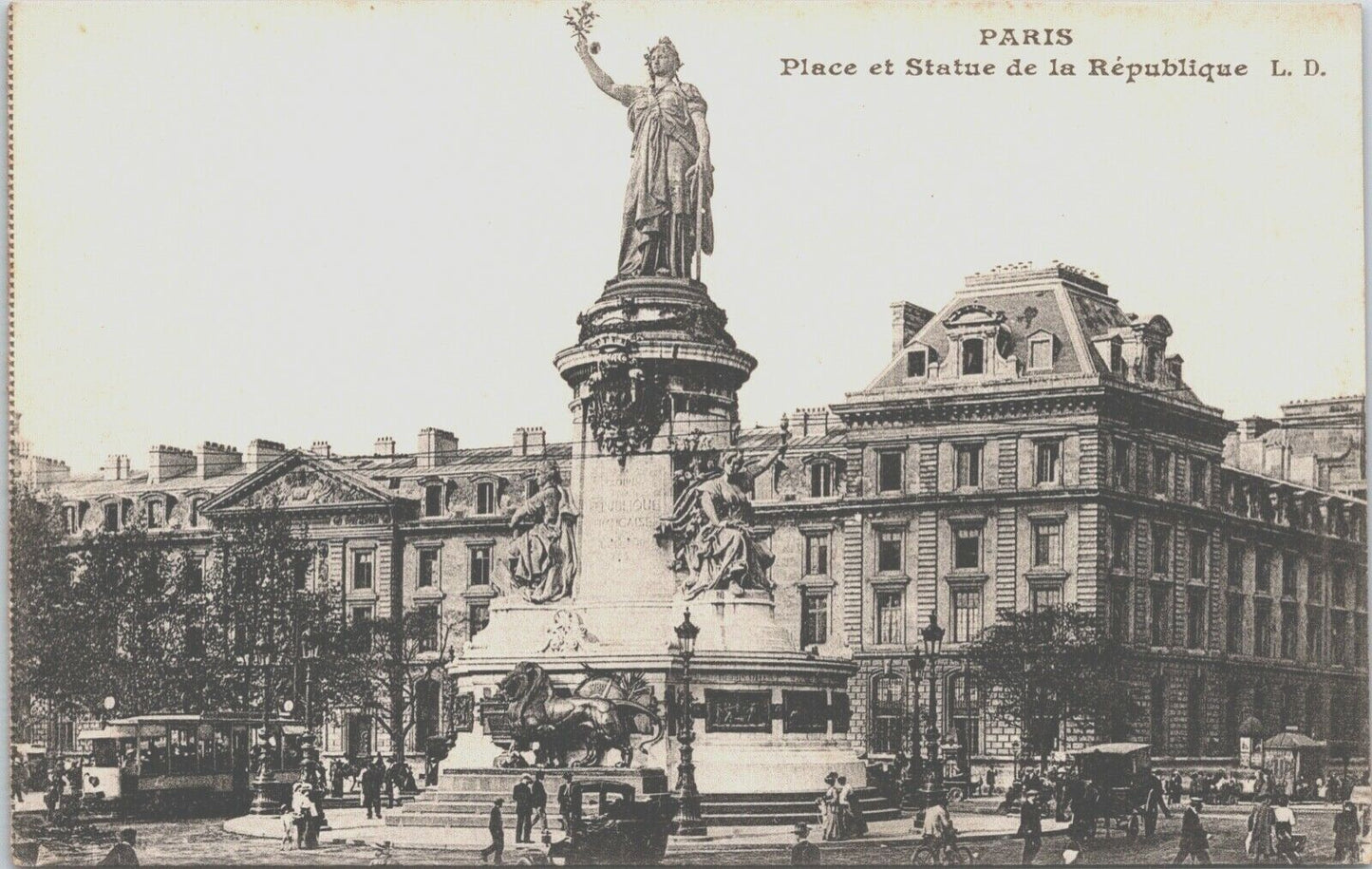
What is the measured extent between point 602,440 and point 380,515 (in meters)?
33.9

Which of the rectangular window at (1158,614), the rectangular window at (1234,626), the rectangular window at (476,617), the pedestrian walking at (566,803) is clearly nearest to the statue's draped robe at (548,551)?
the pedestrian walking at (566,803)

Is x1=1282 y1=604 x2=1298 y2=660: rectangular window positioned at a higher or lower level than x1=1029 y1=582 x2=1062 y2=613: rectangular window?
lower

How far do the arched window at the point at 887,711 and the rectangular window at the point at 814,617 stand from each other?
2.99 meters

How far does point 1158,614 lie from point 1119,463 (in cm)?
449

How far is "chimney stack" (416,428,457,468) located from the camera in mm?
72062

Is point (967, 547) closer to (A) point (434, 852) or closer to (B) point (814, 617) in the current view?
(B) point (814, 617)

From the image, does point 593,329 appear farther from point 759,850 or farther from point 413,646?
point 413,646

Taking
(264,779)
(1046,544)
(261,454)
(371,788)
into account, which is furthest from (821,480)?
(371,788)

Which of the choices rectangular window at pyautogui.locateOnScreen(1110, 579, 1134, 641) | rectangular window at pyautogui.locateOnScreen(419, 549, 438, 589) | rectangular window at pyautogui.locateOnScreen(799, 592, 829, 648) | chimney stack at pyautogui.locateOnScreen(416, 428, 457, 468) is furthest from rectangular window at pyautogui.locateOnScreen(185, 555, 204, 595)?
rectangular window at pyautogui.locateOnScreen(1110, 579, 1134, 641)

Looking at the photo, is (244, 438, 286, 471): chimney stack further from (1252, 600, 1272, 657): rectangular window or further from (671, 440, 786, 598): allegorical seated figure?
(671, 440, 786, 598): allegorical seated figure

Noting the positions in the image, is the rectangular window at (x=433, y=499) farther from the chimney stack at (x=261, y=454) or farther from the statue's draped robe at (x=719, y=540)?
the statue's draped robe at (x=719, y=540)

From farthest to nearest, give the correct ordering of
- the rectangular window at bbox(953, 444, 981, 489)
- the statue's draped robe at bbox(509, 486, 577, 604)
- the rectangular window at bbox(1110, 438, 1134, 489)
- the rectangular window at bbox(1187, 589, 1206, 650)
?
the rectangular window at bbox(953, 444, 981, 489) → the rectangular window at bbox(1187, 589, 1206, 650) → the rectangular window at bbox(1110, 438, 1134, 489) → the statue's draped robe at bbox(509, 486, 577, 604)

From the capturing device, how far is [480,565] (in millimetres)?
71375

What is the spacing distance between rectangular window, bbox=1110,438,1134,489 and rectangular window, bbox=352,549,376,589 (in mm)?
25450
